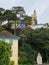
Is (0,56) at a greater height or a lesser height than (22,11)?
lesser

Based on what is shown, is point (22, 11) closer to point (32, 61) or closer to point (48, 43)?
point (48, 43)

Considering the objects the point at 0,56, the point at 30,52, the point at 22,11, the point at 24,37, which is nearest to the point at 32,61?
the point at 30,52

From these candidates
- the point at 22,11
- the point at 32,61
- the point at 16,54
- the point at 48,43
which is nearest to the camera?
the point at 16,54

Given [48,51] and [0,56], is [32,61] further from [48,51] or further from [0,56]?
[0,56]

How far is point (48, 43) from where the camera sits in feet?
219

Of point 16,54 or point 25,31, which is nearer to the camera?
point 16,54

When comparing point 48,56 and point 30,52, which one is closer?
point 30,52

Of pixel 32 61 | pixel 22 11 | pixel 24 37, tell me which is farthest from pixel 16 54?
pixel 22 11

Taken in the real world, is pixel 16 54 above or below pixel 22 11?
below

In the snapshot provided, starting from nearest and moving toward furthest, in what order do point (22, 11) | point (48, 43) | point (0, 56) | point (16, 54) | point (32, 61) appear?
point (0, 56) → point (16, 54) → point (32, 61) → point (48, 43) → point (22, 11)

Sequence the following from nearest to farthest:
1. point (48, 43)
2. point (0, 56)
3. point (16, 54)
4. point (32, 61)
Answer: point (0, 56) < point (16, 54) < point (32, 61) < point (48, 43)

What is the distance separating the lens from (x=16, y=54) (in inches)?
2249

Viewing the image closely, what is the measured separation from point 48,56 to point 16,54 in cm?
1205

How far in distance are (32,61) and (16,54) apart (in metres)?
5.24
